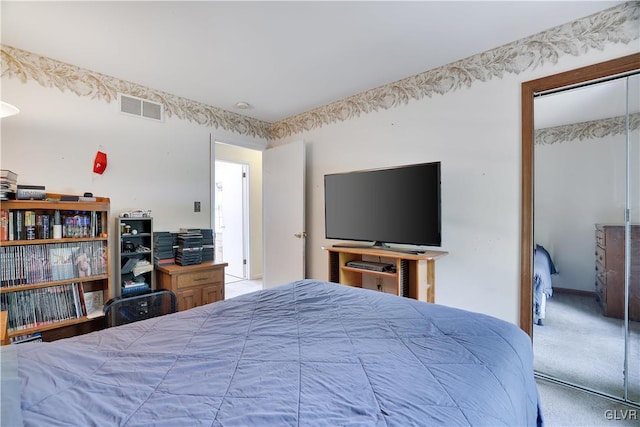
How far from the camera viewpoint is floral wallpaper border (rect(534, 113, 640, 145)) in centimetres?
179

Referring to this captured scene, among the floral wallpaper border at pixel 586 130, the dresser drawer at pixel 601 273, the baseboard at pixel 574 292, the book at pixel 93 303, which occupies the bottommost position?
the book at pixel 93 303

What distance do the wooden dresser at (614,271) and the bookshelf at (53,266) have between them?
141 inches

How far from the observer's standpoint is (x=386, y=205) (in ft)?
8.25

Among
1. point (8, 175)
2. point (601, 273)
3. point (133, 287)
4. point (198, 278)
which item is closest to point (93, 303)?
point (133, 287)

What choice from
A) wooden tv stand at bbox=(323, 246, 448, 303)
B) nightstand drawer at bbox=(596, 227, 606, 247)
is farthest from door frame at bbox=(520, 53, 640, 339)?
wooden tv stand at bbox=(323, 246, 448, 303)

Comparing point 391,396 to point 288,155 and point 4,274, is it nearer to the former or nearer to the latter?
point 4,274

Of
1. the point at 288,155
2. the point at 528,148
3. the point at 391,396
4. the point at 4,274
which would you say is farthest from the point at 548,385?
the point at 4,274

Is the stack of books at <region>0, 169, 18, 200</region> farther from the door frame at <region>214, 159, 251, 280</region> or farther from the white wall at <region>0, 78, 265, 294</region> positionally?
the door frame at <region>214, 159, 251, 280</region>

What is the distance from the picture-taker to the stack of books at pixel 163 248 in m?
2.77

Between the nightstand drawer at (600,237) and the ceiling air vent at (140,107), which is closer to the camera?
the nightstand drawer at (600,237)

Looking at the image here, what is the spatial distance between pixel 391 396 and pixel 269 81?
8.78ft

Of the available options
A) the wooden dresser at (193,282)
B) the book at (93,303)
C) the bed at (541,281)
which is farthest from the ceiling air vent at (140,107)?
the bed at (541,281)

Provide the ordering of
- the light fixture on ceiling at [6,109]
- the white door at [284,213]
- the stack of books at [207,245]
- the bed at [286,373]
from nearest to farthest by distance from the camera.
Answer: the bed at [286,373], the light fixture on ceiling at [6,109], the stack of books at [207,245], the white door at [284,213]

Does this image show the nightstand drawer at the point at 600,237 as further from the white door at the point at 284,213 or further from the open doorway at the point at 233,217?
the open doorway at the point at 233,217
